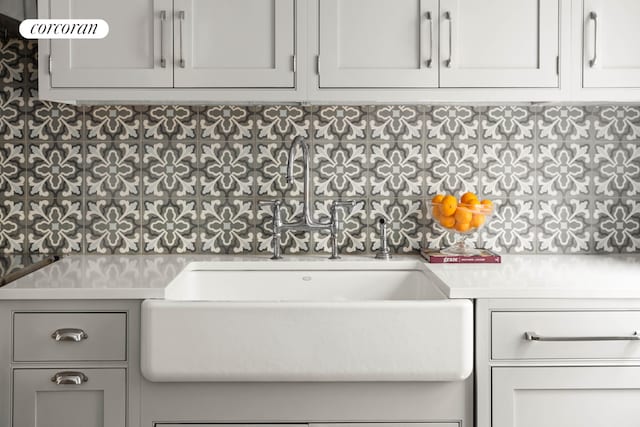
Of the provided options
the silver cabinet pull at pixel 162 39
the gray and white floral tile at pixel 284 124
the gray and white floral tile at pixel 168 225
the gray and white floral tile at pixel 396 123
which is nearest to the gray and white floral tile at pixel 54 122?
the gray and white floral tile at pixel 168 225

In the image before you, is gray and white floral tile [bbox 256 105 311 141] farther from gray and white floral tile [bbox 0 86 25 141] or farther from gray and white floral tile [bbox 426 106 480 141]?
gray and white floral tile [bbox 0 86 25 141]

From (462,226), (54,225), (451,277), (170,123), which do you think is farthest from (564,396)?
(54,225)

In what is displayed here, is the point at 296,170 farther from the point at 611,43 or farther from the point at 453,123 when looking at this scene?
the point at 611,43

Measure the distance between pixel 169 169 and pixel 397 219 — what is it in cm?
91

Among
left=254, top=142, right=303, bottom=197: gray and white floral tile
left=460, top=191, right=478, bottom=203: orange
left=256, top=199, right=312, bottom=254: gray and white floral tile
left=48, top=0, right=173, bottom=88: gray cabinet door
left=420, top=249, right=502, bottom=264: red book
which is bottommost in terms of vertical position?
left=420, top=249, right=502, bottom=264: red book

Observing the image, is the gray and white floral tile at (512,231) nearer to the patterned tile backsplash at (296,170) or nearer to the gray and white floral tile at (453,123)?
the patterned tile backsplash at (296,170)

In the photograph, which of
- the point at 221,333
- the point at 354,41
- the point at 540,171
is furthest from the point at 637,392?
the point at 354,41

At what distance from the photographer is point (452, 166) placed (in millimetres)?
2697

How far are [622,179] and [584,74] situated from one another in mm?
569

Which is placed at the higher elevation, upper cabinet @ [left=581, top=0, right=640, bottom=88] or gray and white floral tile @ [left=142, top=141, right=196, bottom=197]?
upper cabinet @ [left=581, top=0, right=640, bottom=88]

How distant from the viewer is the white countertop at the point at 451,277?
79.5 inches

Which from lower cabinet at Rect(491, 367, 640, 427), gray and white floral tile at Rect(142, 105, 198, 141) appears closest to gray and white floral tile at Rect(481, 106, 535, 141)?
lower cabinet at Rect(491, 367, 640, 427)

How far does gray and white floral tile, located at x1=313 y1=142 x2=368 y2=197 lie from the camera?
2.69 m

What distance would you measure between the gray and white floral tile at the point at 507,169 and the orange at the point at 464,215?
23 cm
